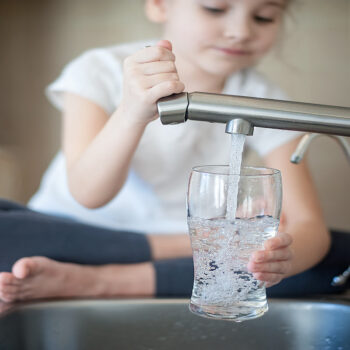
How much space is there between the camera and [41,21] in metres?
2.36

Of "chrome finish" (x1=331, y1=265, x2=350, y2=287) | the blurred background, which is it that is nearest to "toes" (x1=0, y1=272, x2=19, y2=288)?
"chrome finish" (x1=331, y1=265, x2=350, y2=287)

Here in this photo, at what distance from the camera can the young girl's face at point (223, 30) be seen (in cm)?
104

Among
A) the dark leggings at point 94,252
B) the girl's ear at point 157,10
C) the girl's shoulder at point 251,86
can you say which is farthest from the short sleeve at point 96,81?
the dark leggings at point 94,252

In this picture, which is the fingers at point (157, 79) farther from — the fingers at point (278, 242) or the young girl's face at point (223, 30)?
the young girl's face at point (223, 30)

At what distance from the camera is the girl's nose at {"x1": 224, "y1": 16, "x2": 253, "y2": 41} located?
1.03m

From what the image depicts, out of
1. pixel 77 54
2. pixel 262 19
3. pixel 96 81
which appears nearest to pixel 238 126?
pixel 262 19

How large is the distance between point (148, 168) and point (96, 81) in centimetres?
22

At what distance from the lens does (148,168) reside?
136 cm

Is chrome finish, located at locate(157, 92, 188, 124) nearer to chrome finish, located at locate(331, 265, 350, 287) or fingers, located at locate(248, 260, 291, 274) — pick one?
fingers, located at locate(248, 260, 291, 274)

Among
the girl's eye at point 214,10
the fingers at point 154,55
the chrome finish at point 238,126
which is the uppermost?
the girl's eye at point 214,10

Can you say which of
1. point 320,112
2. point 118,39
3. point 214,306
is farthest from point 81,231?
point 118,39

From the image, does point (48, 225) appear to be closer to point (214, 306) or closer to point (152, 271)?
point (152, 271)

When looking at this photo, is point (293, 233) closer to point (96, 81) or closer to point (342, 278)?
point (342, 278)

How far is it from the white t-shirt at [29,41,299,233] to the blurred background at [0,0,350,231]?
824mm
